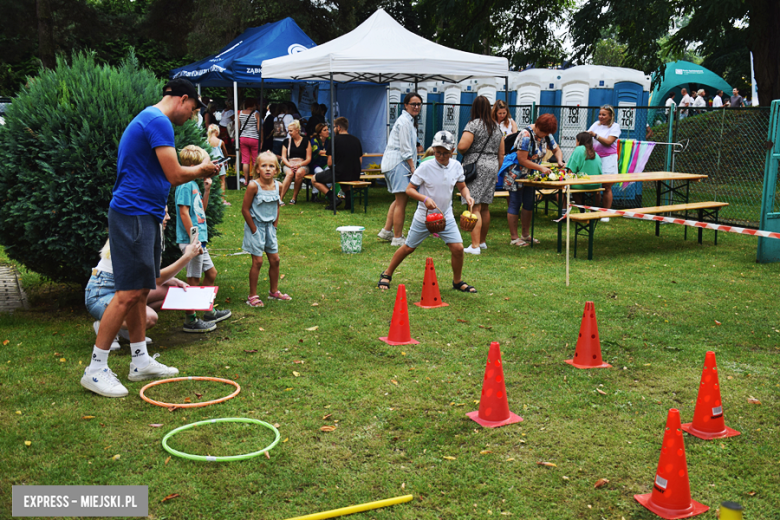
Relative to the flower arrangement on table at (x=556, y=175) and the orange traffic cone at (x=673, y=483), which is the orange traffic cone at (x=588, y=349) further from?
the flower arrangement on table at (x=556, y=175)

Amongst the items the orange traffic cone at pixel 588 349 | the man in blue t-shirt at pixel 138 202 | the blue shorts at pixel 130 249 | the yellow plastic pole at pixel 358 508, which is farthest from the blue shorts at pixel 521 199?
the yellow plastic pole at pixel 358 508

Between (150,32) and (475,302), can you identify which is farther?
(150,32)

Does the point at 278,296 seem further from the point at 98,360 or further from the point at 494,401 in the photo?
the point at 494,401

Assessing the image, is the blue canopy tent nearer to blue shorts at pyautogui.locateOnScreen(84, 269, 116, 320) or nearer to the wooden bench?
the wooden bench

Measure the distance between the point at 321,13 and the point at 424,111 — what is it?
32.9ft

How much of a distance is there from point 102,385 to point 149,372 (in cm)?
38

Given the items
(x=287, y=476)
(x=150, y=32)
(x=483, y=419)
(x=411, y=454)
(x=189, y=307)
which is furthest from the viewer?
(x=150, y=32)

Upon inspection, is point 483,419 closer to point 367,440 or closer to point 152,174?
point 367,440

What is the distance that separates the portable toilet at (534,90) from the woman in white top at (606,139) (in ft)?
12.4

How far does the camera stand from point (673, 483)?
3.34 meters

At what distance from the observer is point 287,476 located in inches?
144

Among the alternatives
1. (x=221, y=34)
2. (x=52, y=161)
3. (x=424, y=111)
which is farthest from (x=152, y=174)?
(x=221, y=34)

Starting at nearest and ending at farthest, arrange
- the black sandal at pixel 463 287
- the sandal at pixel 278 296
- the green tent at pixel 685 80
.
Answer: the sandal at pixel 278 296, the black sandal at pixel 463 287, the green tent at pixel 685 80

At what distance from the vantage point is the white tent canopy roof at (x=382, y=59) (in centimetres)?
1300
